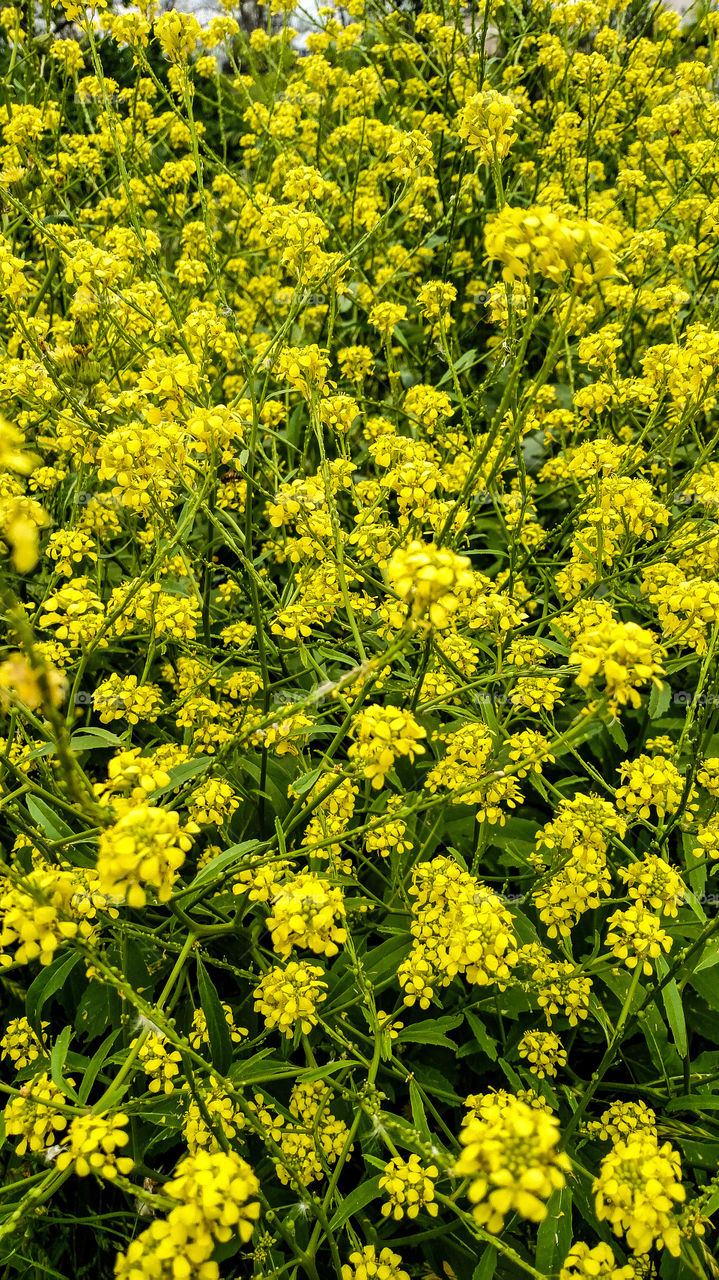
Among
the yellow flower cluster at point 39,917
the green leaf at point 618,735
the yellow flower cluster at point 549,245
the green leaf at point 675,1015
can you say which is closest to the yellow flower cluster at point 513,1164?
the yellow flower cluster at point 39,917

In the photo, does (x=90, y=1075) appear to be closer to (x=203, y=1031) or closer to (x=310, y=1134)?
(x=203, y=1031)

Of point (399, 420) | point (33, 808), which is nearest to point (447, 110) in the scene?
point (399, 420)

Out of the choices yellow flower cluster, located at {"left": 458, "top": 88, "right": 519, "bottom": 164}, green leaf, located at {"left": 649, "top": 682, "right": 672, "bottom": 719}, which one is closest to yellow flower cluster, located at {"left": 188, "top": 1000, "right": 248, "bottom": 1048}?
green leaf, located at {"left": 649, "top": 682, "right": 672, "bottom": 719}

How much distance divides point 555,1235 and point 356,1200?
415 mm

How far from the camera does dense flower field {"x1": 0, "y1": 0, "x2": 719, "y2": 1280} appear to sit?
1.41 m

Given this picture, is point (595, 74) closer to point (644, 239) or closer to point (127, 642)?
point (644, 239)

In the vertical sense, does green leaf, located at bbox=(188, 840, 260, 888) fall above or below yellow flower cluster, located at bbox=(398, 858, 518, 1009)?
above

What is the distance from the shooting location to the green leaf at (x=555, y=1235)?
177 centimetres

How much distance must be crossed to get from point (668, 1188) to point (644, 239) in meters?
2.63

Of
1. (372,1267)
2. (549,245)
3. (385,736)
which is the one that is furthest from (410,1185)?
(549,245)

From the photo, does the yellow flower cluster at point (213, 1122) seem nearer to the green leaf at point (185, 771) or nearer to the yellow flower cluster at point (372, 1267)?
the yellow flower cluster at point (372, 1267)

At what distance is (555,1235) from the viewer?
180cm

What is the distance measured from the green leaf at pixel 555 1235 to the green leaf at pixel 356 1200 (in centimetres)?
34

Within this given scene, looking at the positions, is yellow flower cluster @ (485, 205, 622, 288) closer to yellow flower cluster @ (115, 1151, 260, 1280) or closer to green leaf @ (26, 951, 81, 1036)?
yellow flower cluster @ (115, 1151, 260, 1280)
